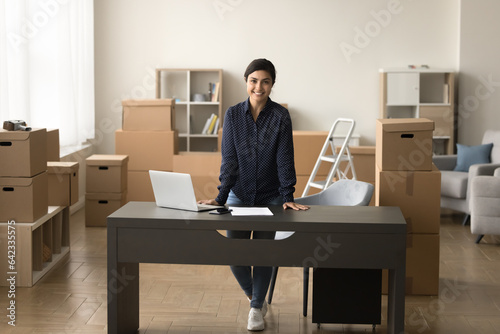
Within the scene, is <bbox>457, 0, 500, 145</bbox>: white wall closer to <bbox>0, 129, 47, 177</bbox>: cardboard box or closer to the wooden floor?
the wooden floor

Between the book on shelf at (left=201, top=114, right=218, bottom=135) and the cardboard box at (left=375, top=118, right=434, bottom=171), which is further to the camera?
the book on shelf at (left=201, top=114, right=218, bottom=135)

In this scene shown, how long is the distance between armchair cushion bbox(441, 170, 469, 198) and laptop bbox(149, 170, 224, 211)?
404 cm

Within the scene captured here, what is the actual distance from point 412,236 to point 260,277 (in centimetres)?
125


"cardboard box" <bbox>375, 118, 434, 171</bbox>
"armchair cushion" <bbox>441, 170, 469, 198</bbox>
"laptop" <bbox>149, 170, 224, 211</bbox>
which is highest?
"cardboard box" <bbox>375, 118, 434, 171</bbox>

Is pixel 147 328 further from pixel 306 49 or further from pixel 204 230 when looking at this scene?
pixel 306 49

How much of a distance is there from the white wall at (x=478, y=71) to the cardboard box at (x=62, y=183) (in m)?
5.08

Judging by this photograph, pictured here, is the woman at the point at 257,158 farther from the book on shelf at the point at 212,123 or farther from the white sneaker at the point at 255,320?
the book on shelf at the point at 212,123

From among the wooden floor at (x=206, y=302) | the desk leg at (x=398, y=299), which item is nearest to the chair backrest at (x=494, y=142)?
the wooden floor at (x=206, y=302)

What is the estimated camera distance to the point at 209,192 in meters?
7.51

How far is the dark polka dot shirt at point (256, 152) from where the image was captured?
3994 millimetres

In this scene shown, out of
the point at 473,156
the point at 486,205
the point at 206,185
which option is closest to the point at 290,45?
the point at 206,185

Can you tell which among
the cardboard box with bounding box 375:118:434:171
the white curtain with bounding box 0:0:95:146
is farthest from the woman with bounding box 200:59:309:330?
the white curtain with bounding box 0:0:95:146

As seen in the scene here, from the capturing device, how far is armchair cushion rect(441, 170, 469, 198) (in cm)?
712

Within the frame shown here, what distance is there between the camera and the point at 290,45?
8.81 m
